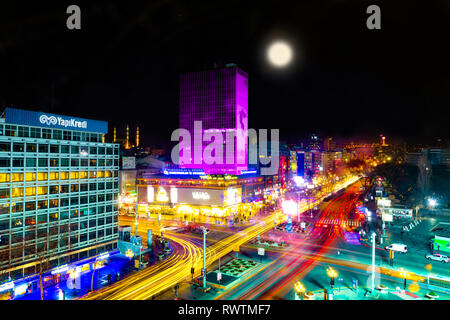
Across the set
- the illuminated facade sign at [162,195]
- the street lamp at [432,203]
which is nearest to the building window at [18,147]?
the illuminated facade sign at [162,195]

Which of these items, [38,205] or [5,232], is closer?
[5,232]

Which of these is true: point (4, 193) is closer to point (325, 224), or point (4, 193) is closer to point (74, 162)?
point (74, 162)

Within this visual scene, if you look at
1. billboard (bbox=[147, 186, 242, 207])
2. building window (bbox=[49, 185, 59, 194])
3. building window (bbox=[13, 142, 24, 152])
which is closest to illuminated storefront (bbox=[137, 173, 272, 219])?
billboard (bbox=[147, 186, 242, 207])

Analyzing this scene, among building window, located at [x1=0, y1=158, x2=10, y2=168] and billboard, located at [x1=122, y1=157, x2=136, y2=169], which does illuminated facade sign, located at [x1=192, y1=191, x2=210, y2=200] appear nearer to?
billboard, located at [x1=122, y1=157, x2=136, y2=169]

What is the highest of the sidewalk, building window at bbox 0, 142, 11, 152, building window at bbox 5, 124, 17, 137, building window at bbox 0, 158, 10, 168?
building window at bbox 5, 124, 17, 137

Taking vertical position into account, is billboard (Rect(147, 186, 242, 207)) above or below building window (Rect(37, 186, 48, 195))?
below

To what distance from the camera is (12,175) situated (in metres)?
36.6

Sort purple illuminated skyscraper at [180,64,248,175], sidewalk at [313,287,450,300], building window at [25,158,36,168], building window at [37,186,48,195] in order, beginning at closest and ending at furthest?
sidewalk at [313,287,450,300] < building window at [25,158,36,168] < building window at [37,186,48,195] < purple illuminated skyscraper at [180,64,248,175]

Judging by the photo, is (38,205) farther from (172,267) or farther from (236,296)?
(236,296)

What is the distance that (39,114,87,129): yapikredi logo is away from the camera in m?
40.2

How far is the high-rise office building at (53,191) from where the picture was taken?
A: 118 ft

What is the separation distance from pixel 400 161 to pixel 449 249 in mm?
89431
